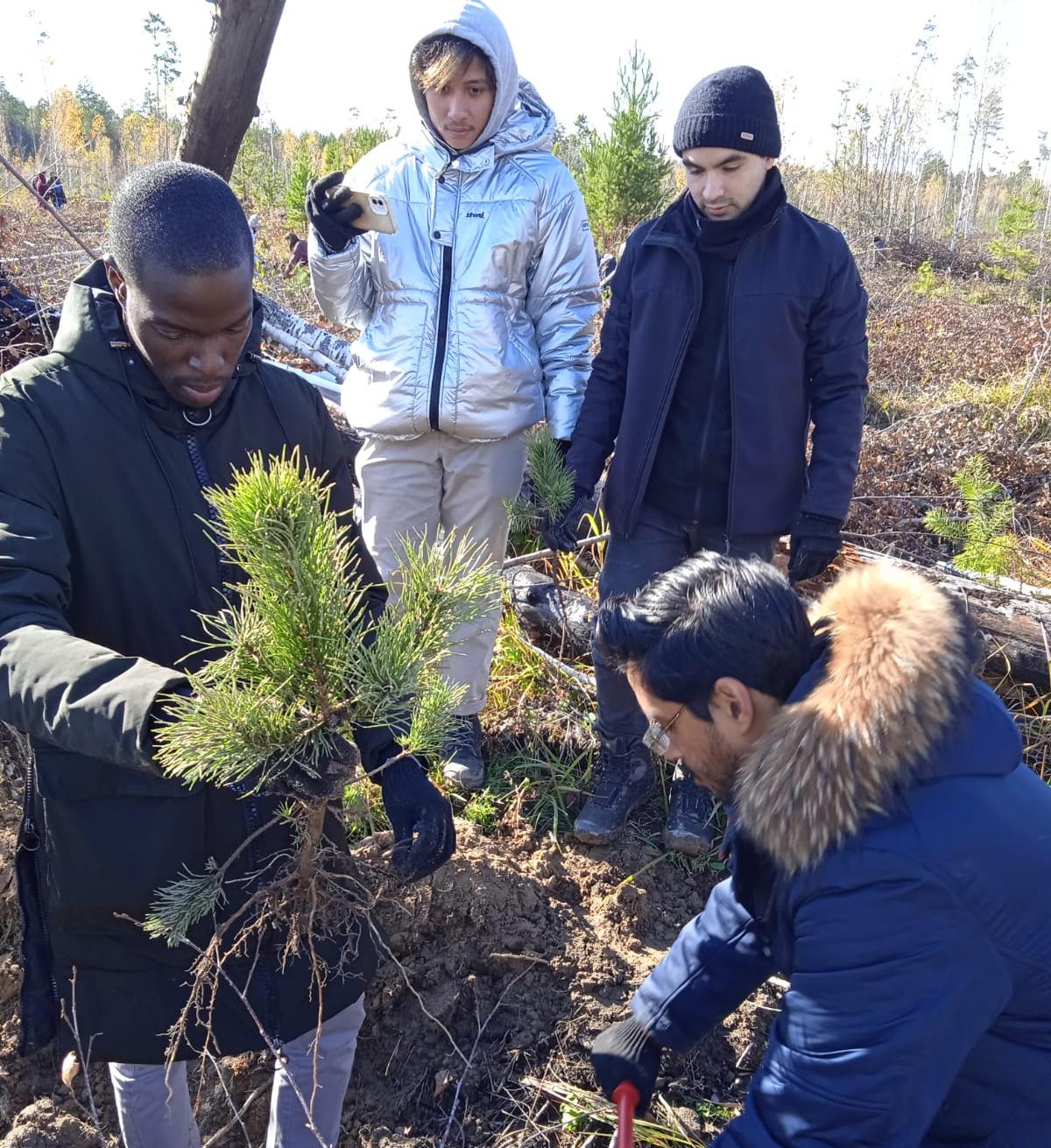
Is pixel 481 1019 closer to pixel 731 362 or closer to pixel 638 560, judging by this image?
pixel 638 560

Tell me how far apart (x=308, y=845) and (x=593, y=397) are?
6.02ft

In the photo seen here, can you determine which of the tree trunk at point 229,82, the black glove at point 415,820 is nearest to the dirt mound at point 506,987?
the black glove at point 415,820

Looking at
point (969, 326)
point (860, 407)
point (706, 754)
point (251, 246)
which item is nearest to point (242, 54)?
point (251, 246)

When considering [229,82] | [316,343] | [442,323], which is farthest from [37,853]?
[316,343]

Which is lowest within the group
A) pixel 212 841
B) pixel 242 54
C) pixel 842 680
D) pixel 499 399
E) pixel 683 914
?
pixel 683 914

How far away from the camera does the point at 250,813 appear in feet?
5.17

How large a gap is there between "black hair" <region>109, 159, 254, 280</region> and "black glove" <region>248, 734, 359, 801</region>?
740mm

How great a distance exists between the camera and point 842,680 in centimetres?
135

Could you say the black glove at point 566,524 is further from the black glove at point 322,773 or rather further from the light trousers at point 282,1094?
the black glove at point 322,773

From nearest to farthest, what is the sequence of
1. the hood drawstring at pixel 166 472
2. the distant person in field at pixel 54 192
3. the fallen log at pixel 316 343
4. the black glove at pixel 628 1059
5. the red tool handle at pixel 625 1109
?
the hood drawstring at pixel 166 472 < the red tool handle at pixel 625 1109 < the black glove at pixel 628 1059 < the fallen log at pixel 316 343 < the distant person in field at pixel 54 192

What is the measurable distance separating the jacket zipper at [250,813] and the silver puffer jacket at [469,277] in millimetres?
1326

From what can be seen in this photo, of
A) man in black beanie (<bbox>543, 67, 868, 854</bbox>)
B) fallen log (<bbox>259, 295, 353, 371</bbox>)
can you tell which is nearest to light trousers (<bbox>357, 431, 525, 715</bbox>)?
man in black beanie (<bbox>543, 67, 868, 854</bbox>)

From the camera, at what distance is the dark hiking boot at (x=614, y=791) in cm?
296

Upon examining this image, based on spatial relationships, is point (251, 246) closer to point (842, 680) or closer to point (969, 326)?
point (842, 680)
